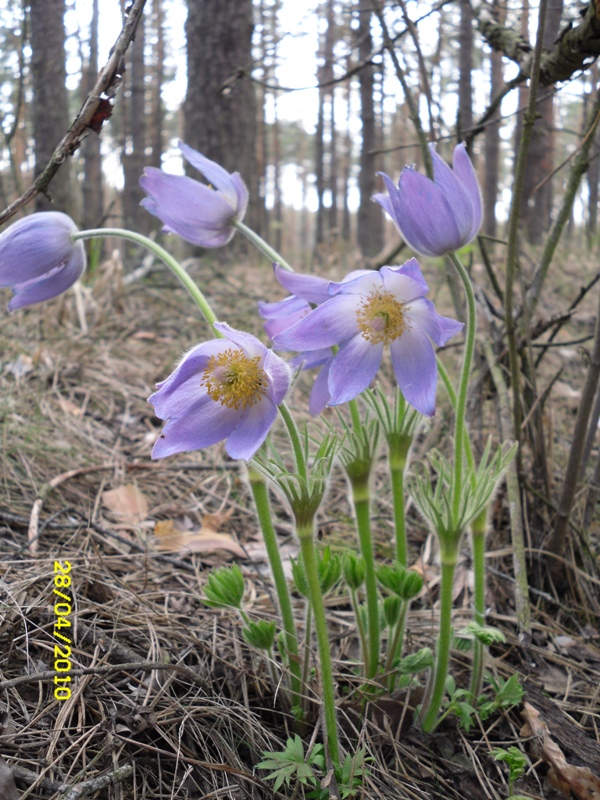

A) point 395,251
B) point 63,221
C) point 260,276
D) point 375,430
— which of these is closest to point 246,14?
point 260,276

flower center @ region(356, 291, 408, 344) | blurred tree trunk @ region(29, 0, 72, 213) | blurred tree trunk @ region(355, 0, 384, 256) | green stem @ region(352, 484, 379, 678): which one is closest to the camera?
flower center @ region(356, 291, 408, 344)

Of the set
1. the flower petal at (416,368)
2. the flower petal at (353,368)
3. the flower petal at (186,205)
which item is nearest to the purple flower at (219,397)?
the flower petal at (353,368)

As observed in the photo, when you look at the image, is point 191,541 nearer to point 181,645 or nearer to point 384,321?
point 181,645

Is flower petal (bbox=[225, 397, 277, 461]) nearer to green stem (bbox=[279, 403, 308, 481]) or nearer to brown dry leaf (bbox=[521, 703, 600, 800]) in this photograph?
green stem (bbox=[279, 403, 308, 481])

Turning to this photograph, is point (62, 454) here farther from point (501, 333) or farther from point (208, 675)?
point (501, 333)

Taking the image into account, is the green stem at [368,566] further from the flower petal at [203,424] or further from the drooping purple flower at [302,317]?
the flower petal at [203,424]

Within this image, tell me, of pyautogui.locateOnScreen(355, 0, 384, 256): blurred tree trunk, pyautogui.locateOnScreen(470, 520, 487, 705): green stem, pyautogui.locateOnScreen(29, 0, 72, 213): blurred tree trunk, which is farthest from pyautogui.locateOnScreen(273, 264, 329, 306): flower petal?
pyautogui.locateOnScreen(355, 0, 384, 256): blurred tree trunk

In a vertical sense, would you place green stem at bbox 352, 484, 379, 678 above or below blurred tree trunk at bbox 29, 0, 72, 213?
below

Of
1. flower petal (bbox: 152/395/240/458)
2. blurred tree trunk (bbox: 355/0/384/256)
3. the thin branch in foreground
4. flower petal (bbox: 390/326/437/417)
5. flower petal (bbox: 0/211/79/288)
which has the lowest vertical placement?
blurred tree trunk (bbox: 355/0/384/256)

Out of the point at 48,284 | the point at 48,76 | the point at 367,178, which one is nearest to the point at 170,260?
the point at 48,284
